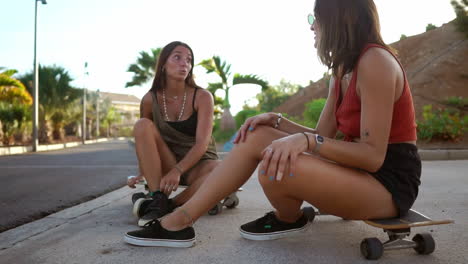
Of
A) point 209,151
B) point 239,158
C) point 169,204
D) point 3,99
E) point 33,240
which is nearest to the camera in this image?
point 239,158

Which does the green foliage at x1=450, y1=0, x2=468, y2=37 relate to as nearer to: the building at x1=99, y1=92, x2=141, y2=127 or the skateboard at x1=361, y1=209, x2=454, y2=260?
the skateboard at x1=361, y1=209, x2=454, y2=260

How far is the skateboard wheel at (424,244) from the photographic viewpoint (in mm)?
1832

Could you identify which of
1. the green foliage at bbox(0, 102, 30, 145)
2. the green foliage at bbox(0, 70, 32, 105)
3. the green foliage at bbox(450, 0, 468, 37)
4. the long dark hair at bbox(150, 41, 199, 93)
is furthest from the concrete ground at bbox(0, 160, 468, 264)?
the green foliage at bbox(0, 70, 32, 105)

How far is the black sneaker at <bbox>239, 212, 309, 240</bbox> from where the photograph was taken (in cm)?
214

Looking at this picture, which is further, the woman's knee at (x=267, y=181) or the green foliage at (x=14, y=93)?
the green foliage at (x=14, y=93)

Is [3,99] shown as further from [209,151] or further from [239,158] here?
[239,158]

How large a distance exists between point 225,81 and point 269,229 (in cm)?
1618

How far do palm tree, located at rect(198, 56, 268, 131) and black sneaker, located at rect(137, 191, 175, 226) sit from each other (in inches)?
566

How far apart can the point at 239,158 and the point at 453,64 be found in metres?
18.9

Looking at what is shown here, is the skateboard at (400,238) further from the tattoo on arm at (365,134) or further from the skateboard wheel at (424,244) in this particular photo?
the tattoo on arm at (365,134)

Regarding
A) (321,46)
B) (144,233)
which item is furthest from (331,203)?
(144,233)

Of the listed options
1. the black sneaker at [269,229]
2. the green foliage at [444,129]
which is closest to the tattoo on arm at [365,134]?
the black sneaker at [269,229]

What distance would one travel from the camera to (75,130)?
37.8 m

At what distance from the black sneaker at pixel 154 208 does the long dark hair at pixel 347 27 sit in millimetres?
1412
